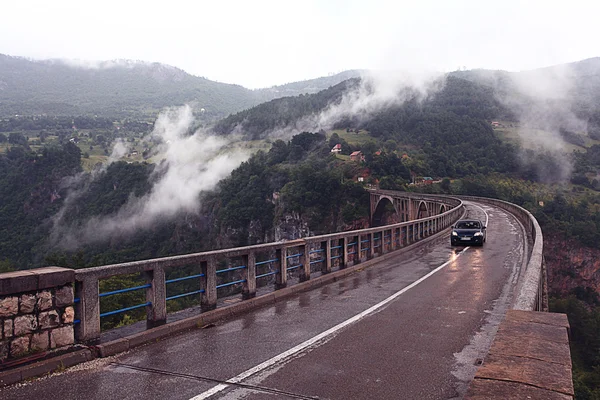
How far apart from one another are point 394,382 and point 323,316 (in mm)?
3686

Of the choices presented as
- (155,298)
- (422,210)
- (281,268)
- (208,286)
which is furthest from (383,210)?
(155,298)

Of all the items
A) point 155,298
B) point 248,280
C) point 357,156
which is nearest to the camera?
point 155,298

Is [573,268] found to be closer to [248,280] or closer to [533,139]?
[248,280]

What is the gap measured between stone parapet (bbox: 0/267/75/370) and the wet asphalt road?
466mm

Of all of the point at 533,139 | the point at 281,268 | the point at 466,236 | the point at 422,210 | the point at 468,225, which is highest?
the point at 533,139

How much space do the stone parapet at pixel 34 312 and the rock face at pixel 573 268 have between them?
3072 inches

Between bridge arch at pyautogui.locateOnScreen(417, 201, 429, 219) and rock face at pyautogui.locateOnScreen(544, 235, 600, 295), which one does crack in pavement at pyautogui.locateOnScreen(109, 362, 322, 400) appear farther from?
rock face at pyautogui.locateOnScreen(544, 235, 600, 295)

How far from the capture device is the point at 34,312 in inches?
240

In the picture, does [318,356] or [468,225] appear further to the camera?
[468,225]

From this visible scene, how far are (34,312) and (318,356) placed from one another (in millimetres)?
3697

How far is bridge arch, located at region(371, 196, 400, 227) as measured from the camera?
82625mm

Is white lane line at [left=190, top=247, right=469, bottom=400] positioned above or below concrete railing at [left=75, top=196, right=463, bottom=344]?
below

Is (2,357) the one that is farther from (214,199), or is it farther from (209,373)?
(214,199)

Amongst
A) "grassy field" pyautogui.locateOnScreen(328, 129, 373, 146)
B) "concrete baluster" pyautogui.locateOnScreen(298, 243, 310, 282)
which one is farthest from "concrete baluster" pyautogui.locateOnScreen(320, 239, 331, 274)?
"grassy field" pyautogui.locateOnScreen(328, 129, 373, 146)
